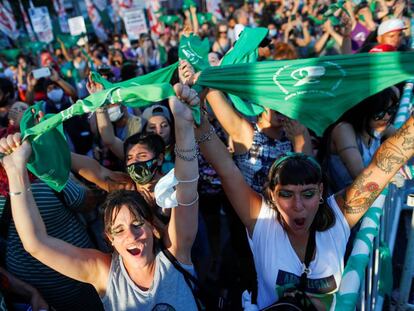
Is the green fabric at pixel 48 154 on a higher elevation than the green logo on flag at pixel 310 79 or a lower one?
lower

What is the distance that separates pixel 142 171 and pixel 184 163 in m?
0.77

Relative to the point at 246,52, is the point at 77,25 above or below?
below

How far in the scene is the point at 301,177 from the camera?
189cm

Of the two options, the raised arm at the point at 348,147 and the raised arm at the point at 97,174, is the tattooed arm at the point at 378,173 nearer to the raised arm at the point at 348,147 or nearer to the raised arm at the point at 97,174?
the raised arm at the point at 348,147

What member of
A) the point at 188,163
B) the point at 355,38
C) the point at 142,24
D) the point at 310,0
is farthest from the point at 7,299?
the point at 310,0

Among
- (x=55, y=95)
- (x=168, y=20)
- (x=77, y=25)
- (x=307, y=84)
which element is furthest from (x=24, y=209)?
(x=168, y=20)

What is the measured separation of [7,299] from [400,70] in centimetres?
245

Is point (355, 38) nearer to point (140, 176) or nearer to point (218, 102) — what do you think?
point (218, 102)

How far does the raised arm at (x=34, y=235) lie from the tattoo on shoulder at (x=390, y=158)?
57.4 inches

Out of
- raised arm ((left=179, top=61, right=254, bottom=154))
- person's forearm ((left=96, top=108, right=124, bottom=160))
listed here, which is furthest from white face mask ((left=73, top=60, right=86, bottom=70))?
raised arm ((left=179, top=61, right=254, bottom=154))

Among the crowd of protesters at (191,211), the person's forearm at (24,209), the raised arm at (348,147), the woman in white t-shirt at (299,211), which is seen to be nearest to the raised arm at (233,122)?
the crowd of protesters at (191,211)

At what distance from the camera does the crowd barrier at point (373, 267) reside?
4.91 feet

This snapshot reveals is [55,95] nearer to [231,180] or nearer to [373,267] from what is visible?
[231,180]

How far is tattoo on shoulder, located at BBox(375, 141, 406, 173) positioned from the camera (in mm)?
1896
